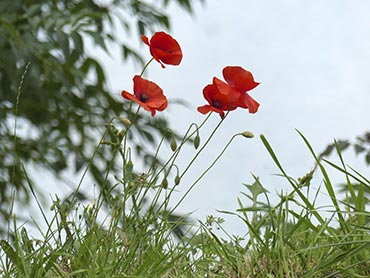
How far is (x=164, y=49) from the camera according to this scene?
1.61 metres

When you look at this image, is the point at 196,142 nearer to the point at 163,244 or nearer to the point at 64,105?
the point at 163,244

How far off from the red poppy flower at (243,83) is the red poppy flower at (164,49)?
0.10 m

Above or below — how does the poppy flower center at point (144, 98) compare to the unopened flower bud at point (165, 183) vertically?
above

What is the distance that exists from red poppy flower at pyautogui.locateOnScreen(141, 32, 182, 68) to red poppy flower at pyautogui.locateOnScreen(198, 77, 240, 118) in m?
0.08

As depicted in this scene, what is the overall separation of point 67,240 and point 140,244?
0.46ft

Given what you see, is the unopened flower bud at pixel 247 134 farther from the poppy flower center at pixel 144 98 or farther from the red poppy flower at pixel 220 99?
the poppy flower center at pixel 144 98

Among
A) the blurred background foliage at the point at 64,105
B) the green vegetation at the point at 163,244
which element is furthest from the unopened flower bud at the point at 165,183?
the blurred background foliage at the point at 64,105

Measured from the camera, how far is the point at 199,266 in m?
1.68

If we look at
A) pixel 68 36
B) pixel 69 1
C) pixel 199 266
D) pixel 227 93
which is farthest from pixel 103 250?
pixel 69 1

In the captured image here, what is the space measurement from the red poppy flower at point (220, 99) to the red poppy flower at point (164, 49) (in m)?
0.08

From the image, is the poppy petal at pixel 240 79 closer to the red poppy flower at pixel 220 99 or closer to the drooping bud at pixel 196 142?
the red poppy flower at pixel 220 99

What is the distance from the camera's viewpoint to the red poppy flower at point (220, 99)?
62.5 inches

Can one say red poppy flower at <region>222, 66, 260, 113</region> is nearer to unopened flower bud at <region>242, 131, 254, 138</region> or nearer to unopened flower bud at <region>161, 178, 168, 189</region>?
unopened flower bud at <region>242, 131, 254, 138</region>

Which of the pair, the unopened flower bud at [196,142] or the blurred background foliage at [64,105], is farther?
the blurred background foliage at [64,105]
